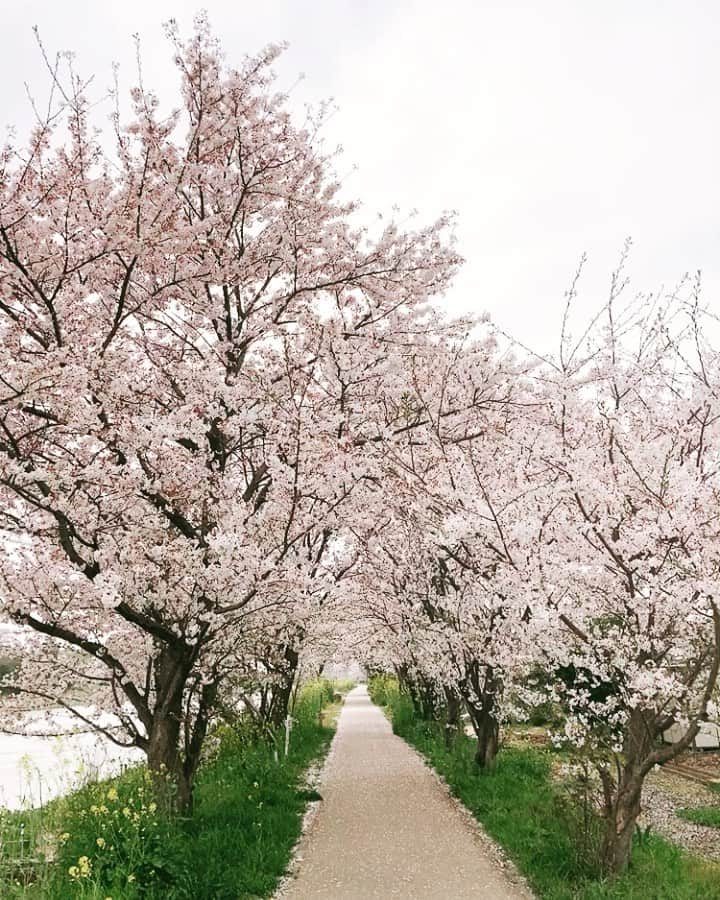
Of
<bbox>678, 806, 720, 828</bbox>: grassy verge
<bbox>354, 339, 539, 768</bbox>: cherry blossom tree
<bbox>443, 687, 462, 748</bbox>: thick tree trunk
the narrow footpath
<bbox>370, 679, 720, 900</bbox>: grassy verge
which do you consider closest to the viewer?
<bbox>370, 679, 720, 900</bbox>: grassy verge

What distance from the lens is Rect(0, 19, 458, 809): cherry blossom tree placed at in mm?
5340

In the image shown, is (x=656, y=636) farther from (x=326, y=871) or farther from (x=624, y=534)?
(x=326, y=871)

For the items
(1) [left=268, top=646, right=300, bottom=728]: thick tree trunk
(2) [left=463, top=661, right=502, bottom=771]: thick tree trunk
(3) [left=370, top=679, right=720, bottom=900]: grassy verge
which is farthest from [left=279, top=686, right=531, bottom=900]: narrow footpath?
(1) [left=268, top=646, right=300, bottom=728]: thick tree trunk

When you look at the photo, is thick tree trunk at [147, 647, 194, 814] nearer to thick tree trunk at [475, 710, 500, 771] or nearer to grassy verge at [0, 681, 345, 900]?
grassy verge at [0, 681, 345, 900]

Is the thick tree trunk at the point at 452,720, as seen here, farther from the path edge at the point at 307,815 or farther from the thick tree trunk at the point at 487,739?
the thick tree trunk at the point at 487,739

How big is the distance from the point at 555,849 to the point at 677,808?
566 centimetres

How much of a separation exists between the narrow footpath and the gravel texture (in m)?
1.81

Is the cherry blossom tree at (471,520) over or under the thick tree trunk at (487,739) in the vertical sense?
over

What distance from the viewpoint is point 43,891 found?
14.3 ft

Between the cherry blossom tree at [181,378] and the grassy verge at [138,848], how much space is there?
658 millimetres

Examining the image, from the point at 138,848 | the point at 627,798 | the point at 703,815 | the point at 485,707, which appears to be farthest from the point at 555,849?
the point at 703,815

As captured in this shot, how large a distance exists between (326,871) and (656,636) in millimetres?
3503

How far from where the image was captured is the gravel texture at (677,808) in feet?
27.6

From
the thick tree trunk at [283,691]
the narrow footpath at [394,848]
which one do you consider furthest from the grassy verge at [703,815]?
the thick tree trunk at [283,691]
